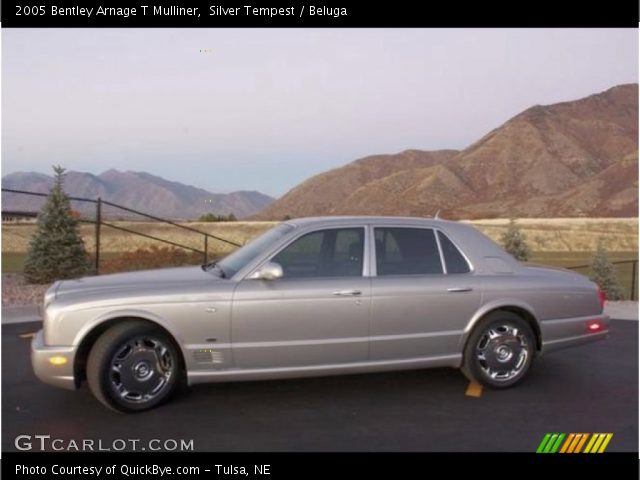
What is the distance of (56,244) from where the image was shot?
39.6 ft

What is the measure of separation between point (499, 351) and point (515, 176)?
377 ft

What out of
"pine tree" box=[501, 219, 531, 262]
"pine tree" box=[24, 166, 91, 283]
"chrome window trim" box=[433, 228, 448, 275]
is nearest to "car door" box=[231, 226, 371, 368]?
"chrome window trim" box=[433, 228, 448, 275]

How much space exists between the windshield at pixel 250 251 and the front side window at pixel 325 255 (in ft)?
0.61

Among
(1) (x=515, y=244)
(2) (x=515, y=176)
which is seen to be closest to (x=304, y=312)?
(1) (x=515, y=244)

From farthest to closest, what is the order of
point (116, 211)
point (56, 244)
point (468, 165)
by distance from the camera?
point (468, 165) < point (116, 211) < point (56, 244)

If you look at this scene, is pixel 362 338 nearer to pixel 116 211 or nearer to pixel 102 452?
pixel 102 452

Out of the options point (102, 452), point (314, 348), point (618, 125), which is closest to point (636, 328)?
point (314, 348)

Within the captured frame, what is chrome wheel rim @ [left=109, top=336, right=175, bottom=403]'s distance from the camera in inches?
196

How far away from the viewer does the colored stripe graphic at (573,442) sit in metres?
4.57

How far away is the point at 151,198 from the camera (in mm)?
17906

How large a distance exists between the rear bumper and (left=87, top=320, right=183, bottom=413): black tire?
3.37 meters

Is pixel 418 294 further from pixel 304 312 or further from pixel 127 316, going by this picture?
pixel 127 316

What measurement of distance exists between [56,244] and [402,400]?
883cm
